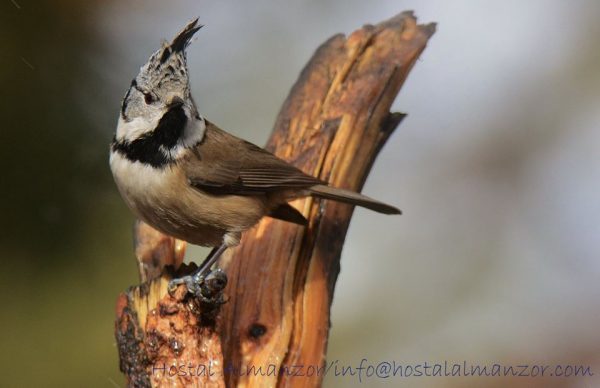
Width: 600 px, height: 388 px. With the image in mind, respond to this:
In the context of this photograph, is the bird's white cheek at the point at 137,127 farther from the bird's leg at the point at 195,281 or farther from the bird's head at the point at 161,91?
the bird's leg at the point at 195,281

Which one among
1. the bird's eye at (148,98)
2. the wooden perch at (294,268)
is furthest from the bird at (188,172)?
the wooden perch at (294,268)

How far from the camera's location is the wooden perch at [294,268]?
274 centimetres

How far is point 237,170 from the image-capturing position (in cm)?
344

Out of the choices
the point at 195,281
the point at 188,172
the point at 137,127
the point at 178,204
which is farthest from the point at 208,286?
the point at 137,127

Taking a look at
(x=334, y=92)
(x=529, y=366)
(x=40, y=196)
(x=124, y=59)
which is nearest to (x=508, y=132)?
(x=529, y=366)

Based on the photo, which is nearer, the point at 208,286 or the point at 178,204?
the point at 208,286

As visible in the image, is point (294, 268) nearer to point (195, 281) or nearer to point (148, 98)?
point (195, 281)

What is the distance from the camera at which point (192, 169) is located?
10.8 feet

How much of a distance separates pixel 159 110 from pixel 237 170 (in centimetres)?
46

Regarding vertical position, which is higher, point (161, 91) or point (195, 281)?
point (161, 91)

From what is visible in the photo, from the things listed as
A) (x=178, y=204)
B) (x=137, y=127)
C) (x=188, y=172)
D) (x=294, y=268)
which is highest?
(x=137, y=127)

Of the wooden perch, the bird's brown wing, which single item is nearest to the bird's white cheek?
the bird's brown wing

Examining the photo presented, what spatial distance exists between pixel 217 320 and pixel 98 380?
1106 mm

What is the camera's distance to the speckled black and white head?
3.11 metres
